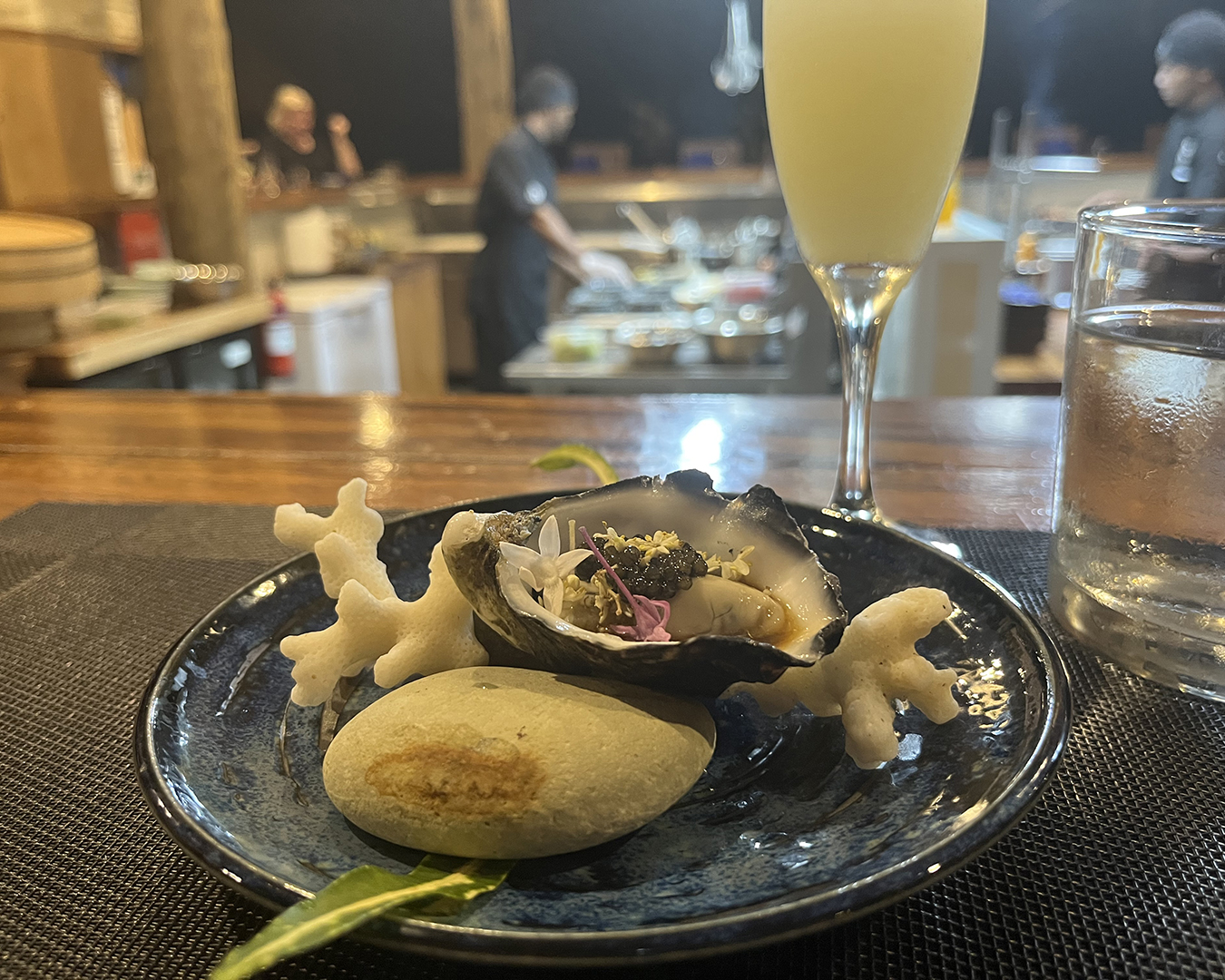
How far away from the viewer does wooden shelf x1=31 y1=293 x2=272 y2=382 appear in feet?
5.63

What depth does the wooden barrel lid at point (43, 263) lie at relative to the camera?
154 centimetres

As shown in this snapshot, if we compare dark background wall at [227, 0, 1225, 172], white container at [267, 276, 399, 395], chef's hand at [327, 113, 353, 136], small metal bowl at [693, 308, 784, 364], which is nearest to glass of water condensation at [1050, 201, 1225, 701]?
small metal bowl at [693, 308, 784, 364]

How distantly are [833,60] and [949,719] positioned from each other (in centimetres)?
44

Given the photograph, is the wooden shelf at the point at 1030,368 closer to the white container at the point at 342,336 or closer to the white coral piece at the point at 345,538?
the white container at the point at 342,336

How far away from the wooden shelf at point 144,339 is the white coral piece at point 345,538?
5.05ft

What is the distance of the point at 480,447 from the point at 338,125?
192 inches

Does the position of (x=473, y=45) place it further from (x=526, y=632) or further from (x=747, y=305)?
(x=526, y=632)

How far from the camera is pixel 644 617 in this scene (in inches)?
14.3

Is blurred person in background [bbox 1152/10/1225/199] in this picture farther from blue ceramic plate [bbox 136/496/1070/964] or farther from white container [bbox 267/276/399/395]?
blue ceramic plate [bbox 136/496/1070/964]

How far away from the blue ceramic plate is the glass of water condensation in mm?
131

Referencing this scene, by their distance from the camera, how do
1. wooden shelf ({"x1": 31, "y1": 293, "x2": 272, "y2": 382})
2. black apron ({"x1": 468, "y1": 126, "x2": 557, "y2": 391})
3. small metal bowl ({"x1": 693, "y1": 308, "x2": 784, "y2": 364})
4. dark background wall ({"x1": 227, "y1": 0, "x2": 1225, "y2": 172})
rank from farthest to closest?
dark background wall ({"x1": 227, "y1": 0, "x2": 1225, "y2": 172}) < black apron ({"x1": 468, "y1": 126, "x2": 557, "y2": 391}) < small metal bowl ({"x1": 693, "y1": 308, "x2": 784, "y2": 364}) < wooden shelf ({"x1": 31, "y1": 293, "x2": 272, "y2": 382})

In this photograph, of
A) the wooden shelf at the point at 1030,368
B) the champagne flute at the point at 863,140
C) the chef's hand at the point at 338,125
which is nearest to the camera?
the champagne flute at the point at 863,140

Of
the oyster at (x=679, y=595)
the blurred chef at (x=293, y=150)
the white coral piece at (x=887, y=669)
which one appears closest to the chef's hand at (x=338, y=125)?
the blurred chef at (x=293, y=150)

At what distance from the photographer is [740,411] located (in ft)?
3.60
